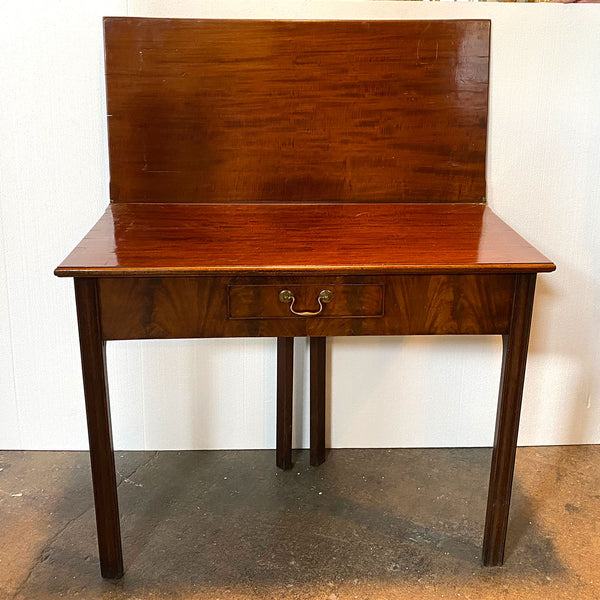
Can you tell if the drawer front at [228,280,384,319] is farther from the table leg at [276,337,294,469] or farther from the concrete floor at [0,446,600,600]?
Result: the concrete floor at [0,446,600,600]

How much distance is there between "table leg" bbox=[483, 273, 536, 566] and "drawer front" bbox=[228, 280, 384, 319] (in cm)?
25

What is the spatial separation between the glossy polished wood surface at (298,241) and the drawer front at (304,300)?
5cm

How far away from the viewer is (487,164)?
5.74 ft

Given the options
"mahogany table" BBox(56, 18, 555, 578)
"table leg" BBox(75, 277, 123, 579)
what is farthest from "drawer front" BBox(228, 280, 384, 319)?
"table leg" BBox(75, 277, 123, 579)

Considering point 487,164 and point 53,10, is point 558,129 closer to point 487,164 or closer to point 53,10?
point 487,164

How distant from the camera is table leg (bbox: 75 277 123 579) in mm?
1296

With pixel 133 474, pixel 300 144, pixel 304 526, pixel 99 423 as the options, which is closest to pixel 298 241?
pixel 300 144

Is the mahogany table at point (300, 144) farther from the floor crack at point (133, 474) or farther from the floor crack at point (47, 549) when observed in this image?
the floor crack at point (133, 474)

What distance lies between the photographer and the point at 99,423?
1.39 meters

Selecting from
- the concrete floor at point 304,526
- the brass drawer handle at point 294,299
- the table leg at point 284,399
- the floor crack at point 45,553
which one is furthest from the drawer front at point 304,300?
the floor crack at point 45,553

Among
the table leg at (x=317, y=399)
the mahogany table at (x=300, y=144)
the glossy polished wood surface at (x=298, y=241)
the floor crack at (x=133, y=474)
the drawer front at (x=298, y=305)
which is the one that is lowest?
the floor crack at (x=133, y=474)

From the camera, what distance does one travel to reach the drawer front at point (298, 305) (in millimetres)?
1288

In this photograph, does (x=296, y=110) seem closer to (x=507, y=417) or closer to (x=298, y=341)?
(x=298, y=341)

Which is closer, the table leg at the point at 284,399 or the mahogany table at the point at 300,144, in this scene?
the mahogany table at the point at 300,144
